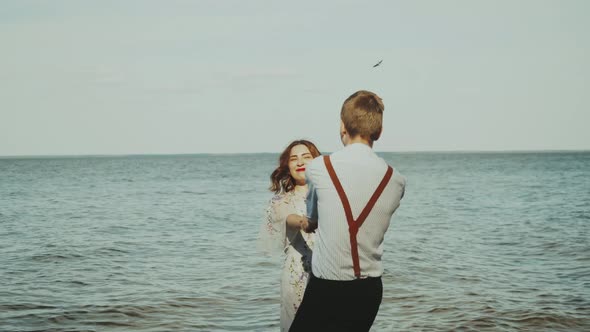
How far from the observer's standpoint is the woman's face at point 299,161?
4.82m

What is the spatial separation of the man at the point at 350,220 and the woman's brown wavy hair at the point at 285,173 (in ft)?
5.09

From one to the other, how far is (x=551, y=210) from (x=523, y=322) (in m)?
19.7

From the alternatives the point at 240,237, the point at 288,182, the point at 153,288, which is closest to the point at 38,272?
the point at 153,288

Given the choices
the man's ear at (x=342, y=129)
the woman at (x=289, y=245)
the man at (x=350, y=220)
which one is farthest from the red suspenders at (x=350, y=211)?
the woman at (x=289, y=245)

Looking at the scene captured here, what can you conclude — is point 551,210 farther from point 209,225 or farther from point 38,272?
point 38,272

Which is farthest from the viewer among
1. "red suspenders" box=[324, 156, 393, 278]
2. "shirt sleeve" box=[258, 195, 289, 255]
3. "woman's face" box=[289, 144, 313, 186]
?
"woman's face" box=[289, 144, 313, 186]

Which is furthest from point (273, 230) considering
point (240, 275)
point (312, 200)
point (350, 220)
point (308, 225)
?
point (240, 275)

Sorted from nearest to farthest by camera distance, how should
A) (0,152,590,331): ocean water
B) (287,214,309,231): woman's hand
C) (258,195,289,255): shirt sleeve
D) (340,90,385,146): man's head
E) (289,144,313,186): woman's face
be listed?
(340,90,385,146): man's head → (287,214,309,231): woman's hand → (258,195,289,255): shirt sleeve → (289,144,313,186): woman's face → (0,152,590,331): ocean water

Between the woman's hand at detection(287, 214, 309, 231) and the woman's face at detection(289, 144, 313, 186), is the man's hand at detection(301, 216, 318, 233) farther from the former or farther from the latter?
the woman's face at detection(289, 144, 313, 186)

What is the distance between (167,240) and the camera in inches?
740

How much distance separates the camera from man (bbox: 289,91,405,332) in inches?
123

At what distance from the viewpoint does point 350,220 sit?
3107 millimetres

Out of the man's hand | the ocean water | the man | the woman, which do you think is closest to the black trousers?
the man

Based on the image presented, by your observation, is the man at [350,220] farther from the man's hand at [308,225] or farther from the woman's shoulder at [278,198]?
the woman's shoulder at [278,198]
